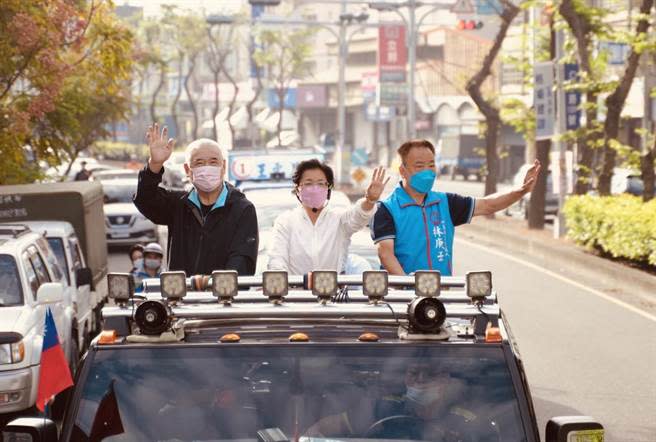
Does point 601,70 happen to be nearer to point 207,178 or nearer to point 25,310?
point 25,310

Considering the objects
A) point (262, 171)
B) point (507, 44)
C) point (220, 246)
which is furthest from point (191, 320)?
point (507, 44)

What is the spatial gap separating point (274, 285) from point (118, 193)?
2690cm

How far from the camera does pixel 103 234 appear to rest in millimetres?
19578

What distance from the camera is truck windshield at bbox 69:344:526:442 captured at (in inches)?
189

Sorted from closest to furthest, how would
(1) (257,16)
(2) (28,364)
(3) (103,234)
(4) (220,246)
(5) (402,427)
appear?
(5) (402,427) → (4) (220,246) → (2) (28,364) → (3) (103,234) → (1) (257,16)

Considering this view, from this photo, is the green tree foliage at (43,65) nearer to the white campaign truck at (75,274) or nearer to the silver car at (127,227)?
the white campaign truck at (75,274)

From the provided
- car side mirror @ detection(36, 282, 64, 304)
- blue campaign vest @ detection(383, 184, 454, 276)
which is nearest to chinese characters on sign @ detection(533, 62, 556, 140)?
car side mirror @ detection(36, 282, 64, 304)

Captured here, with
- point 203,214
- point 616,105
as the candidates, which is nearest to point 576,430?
point 203,214

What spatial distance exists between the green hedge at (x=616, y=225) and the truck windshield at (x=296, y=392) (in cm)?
1617

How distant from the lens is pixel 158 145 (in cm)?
711

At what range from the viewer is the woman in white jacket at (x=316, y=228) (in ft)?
24.5

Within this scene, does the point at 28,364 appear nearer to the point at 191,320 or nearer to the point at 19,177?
the point at 191,320

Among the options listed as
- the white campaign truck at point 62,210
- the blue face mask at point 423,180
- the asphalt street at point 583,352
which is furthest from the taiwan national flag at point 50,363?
the white campaign truck at point 62,210

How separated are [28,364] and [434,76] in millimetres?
96741
